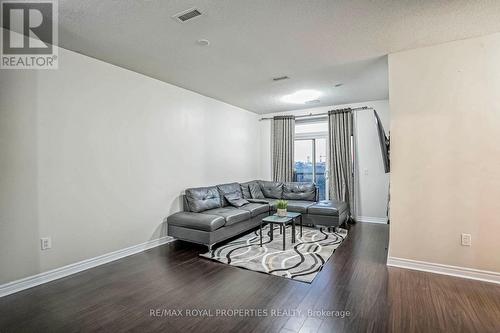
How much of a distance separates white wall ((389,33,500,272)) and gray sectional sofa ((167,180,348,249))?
1.73 meters

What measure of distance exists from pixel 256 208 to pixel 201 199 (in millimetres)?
1059

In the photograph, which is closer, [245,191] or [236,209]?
[236,209]

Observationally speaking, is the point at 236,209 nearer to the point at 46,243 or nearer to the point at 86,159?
the point at 86,159

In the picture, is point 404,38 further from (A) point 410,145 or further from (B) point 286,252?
(B) point 286,252

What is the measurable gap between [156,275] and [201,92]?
337 centimetres

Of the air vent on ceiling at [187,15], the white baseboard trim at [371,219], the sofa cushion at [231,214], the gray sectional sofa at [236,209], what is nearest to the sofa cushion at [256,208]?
the gray sectional sofa at [236,209]

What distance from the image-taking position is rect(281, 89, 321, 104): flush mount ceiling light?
496cm

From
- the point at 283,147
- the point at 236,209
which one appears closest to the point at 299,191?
the point at 283,147

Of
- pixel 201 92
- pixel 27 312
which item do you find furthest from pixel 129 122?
pixel 27 312

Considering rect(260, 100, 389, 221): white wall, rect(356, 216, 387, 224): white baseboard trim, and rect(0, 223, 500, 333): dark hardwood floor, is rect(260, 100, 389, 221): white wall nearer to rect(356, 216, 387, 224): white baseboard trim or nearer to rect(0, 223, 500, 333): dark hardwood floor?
rect(356, 216, 387, 224): white baseboard trim

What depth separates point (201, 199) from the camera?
4.50m

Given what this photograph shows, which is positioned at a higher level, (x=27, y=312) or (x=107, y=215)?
(x=107, y=215)

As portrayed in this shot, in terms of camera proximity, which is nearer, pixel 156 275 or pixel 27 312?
pixel 27 312

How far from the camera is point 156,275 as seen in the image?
2.99m
